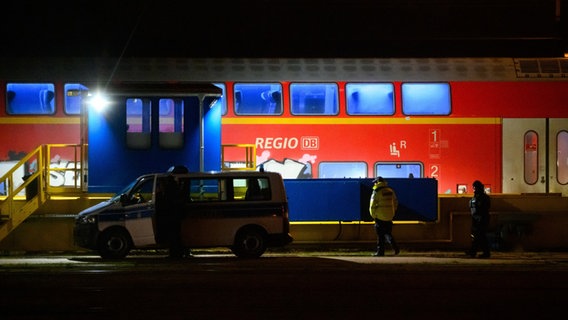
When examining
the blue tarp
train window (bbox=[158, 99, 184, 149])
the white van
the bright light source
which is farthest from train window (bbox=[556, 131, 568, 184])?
the bright light source

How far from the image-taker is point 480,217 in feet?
61.4

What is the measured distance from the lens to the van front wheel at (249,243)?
59.2 ft

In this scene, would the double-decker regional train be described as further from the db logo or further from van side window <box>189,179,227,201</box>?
van side window <box>189,179,227,201</box>

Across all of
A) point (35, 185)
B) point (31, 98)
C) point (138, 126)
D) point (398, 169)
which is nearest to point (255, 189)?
point (138, 126)

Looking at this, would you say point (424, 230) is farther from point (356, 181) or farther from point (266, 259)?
point (266, 259)

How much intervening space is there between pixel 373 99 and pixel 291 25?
30.8 feet

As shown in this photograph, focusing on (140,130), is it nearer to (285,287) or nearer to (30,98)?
(30,98)

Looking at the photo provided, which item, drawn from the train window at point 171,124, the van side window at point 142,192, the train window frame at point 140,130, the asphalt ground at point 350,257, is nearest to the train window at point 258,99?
the train window at point 171,124

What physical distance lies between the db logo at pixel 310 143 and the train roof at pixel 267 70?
1.51 metres

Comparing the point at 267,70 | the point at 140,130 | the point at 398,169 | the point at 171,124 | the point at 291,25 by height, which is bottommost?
the point at 398,169

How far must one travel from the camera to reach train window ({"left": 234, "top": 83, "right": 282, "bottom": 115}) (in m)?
21.0

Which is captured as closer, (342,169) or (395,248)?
(395,248)

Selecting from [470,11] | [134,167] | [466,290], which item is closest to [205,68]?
[134,167]

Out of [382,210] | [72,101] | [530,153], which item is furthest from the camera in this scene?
[530,153]
